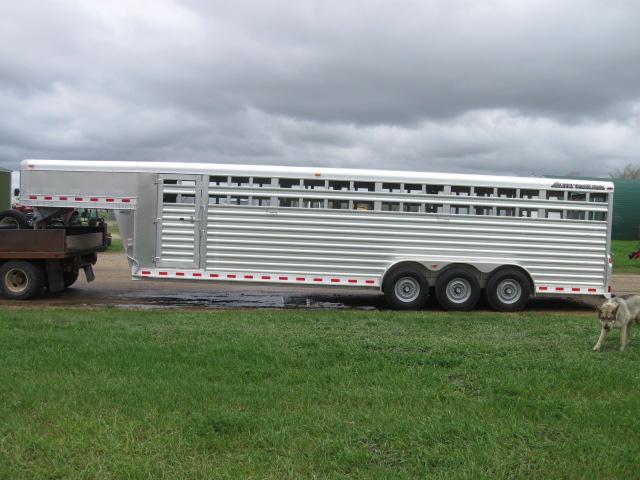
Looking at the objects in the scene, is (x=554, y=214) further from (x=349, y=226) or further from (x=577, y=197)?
(x=349, y=226)

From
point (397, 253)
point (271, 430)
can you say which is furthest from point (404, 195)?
point (271, 430)

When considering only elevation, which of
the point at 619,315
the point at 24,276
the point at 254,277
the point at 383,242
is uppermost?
the point at 383,242

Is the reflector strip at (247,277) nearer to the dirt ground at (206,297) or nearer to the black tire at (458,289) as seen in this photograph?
the dirt ground at (206,297)

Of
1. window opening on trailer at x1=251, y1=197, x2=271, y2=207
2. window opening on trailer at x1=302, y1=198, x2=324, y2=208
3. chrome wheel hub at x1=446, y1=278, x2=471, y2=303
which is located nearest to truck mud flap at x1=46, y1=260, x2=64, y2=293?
window opening on trailer at x1=251, y1=197, x2=271, y2=207

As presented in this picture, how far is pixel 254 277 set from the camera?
1109 centimetres

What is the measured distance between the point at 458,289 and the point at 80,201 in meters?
6.96

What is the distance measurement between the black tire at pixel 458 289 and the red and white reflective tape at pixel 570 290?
3.85 feet

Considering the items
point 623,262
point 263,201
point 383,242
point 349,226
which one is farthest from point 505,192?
point 623,262

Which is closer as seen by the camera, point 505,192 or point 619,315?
point 619,315

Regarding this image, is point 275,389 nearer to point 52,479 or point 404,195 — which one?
point 52,479

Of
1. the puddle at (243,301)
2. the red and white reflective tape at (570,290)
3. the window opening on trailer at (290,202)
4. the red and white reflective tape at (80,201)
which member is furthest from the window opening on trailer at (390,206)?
the red and white reflective tape at (80,201)

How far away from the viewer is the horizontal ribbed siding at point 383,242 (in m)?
11.1

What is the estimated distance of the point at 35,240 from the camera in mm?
11602

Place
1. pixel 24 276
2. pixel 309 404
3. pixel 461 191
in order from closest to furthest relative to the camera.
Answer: pixel 309 404 → pixel 461 191 → pixel 24 276
